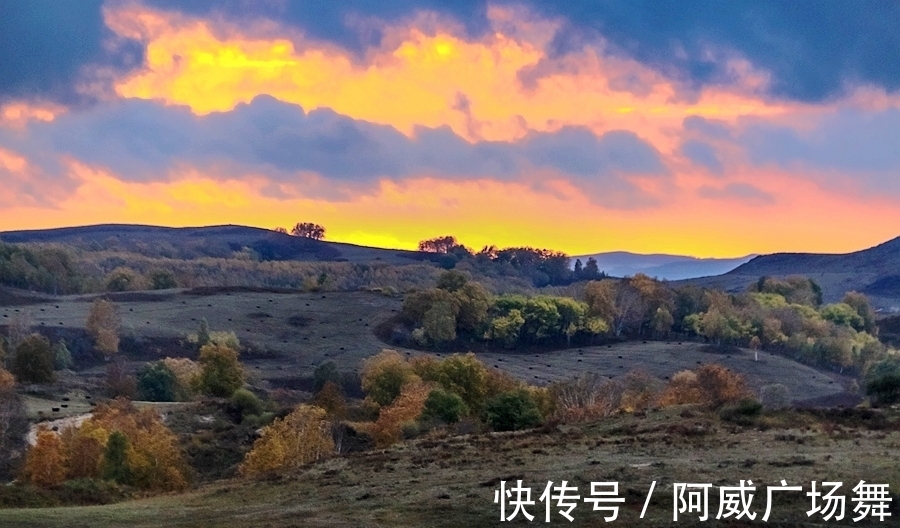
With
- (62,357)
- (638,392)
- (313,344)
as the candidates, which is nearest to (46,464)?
(638,392)

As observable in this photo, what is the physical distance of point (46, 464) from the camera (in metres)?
59.0

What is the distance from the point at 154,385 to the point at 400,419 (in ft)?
132

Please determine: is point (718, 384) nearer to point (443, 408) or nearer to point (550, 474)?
point (443, 408)

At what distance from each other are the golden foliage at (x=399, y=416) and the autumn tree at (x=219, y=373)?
29.6 metres

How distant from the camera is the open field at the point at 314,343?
493ft

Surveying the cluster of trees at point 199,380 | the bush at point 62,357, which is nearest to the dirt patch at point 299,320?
the bush at point 62,357

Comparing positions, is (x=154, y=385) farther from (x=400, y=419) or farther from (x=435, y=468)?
(x=435, y=468)

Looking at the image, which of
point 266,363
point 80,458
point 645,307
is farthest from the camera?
point 645,307

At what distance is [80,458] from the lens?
59.8 metres

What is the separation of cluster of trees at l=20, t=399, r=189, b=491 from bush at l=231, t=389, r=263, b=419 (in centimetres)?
2190

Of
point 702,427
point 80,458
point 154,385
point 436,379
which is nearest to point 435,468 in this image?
point 702,427

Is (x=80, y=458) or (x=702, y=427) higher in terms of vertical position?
(x=702, y=427)

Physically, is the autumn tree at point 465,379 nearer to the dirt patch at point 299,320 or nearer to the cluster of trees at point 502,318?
the cluster of trees at point 502,318

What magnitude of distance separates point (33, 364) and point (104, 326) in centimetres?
4971
